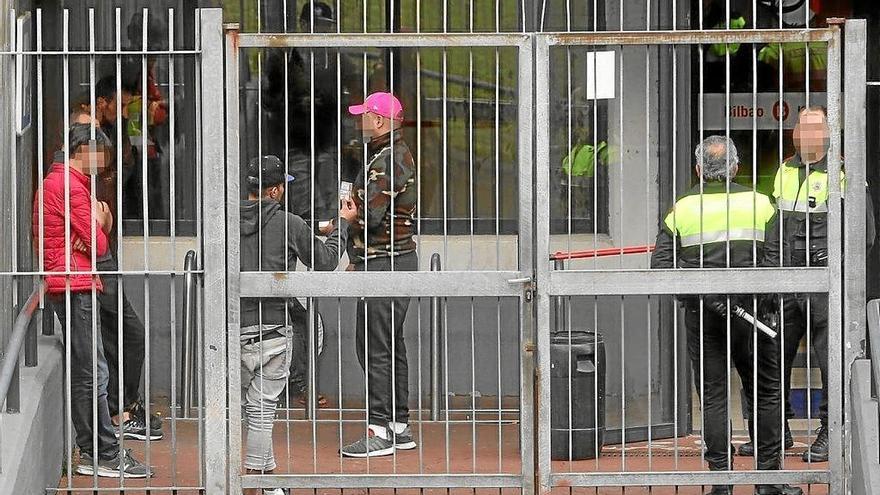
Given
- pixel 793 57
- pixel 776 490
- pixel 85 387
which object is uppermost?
pixel 793 57

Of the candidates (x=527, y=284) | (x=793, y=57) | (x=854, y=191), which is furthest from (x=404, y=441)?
(x=793, y=57)

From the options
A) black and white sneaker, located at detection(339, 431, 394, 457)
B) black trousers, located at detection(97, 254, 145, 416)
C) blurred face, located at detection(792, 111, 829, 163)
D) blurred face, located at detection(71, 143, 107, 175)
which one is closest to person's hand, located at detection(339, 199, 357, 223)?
black and white sneaker, located at detection(339, 431, 394, 457)

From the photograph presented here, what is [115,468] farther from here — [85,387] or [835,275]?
[835,275]

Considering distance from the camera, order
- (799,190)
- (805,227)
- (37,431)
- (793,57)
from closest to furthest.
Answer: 1. (37,431)
2. (805,227)
3. (799,190)
4. (793,57)

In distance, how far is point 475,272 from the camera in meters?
6.68

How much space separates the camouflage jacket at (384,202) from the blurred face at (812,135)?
1894mm

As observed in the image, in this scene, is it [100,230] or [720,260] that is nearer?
[720,260]

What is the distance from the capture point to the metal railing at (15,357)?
20.1ft

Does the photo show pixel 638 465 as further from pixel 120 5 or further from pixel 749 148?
pixel 120 5

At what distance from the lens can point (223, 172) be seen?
6.65 metres

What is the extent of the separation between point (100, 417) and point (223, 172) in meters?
1.93

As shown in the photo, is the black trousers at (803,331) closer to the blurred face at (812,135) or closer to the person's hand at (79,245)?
the blurred face at (812,135)

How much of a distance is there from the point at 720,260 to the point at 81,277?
3190mm

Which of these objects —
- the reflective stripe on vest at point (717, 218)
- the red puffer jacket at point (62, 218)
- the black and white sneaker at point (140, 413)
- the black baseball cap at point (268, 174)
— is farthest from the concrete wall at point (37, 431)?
the reflective stripe on vest at point (717, 218)
